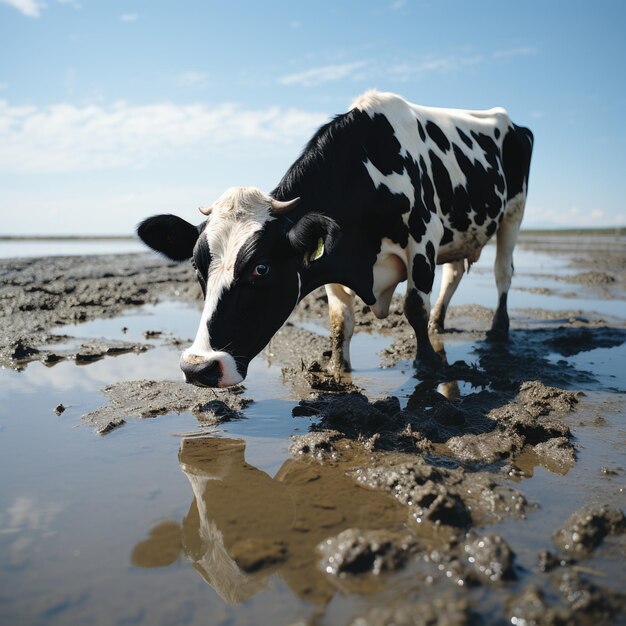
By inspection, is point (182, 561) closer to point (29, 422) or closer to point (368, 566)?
point (368, 566)

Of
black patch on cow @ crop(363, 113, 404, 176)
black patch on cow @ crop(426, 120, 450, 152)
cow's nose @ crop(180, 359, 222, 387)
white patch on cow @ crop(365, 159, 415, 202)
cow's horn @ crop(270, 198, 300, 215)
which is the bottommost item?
cow's nose @ crop(180, 359, 222, 387)

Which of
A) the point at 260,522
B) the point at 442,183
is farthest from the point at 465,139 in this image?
the point at 260,522

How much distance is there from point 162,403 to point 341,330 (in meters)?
2.06

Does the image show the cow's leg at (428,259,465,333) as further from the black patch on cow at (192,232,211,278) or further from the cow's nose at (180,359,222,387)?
the cow's nose at (180,359,222,387)

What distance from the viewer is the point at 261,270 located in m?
3.79

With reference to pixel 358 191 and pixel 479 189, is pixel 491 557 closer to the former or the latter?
pixel 358 191

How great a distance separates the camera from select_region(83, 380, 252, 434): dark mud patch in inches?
145

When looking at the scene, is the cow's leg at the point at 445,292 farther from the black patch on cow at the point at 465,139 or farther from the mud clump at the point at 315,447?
the mud clump at the point at 315,447

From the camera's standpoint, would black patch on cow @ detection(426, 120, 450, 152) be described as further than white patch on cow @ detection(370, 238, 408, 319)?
Yes

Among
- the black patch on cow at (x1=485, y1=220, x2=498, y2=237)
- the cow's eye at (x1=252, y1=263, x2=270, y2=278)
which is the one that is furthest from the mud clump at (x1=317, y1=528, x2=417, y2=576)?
the black patch on cow at (x1=485, y1=220, x2=498, y2=237)

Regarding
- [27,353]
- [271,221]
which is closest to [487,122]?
[271,221]

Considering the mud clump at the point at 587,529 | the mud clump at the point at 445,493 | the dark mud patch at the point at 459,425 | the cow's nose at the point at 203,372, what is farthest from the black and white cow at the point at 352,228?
the mud clump at the point at 587,529

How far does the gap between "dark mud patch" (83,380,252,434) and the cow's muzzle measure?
38 centimetres

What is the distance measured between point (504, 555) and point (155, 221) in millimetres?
3356
